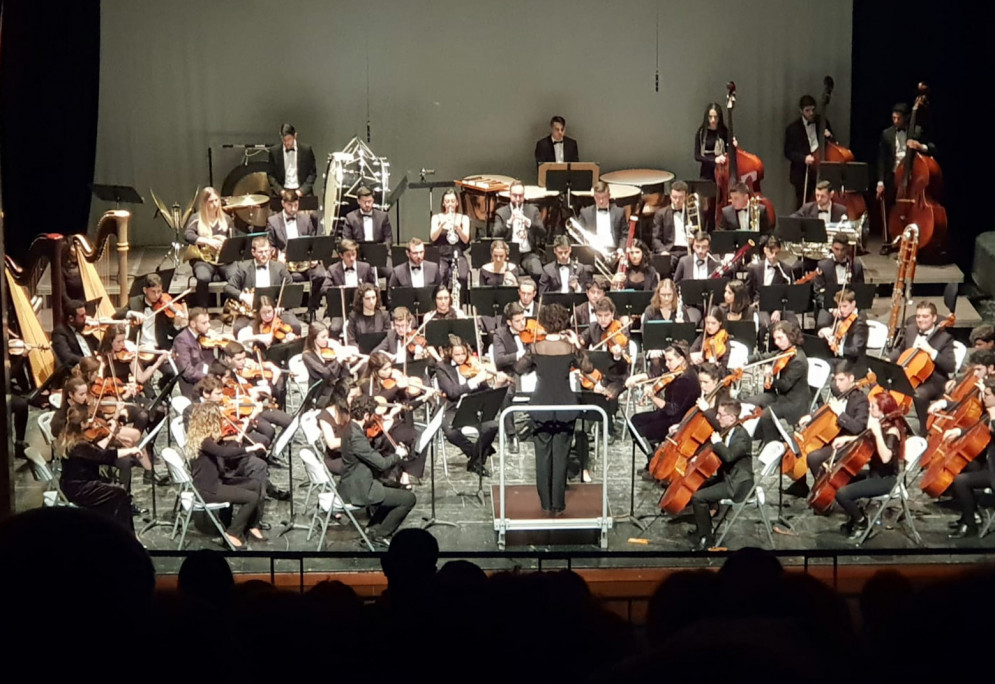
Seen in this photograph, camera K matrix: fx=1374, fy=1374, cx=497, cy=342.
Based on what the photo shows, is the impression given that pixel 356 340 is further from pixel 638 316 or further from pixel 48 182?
pixel 48 182

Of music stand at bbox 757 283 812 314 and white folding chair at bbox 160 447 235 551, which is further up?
music stand at bbox 757 283 812 314

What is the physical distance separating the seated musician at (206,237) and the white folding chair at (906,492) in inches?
249

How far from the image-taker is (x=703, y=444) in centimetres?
841

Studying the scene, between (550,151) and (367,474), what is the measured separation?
699 cm

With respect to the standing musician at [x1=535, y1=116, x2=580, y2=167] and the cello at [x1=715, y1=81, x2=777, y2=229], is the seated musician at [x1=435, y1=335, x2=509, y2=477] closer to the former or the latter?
the cello at [x1=715, y1=81, x2=777, y2=229]

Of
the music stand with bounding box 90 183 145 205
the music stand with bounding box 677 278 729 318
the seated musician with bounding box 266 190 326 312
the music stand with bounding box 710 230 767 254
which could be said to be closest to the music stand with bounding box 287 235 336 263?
the seated musician with bounding box 266 190 326 312

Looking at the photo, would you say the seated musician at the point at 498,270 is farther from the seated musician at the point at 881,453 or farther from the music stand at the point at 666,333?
the seated musician at the point at 881,453

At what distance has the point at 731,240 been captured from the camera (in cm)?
1160

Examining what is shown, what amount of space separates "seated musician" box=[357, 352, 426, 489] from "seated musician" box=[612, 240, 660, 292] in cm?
277

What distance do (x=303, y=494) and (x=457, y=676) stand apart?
7056mm

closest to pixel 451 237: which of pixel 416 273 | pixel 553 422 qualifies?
pixel 416 273

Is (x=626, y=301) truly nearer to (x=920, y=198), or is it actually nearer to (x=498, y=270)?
(x=498, y=270)

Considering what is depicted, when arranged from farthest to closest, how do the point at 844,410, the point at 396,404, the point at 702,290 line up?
the point at 702,290 → the point at 396,404 → the point at 844,410

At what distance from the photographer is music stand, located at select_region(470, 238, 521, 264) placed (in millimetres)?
11656
